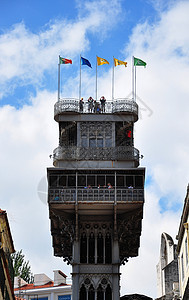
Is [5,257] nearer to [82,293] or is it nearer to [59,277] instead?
[82,293]

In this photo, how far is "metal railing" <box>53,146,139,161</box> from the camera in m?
60.6

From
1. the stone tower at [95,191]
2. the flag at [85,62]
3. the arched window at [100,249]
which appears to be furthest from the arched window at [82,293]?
the flag at [85,62]

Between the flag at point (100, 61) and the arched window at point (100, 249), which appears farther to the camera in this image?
the flag at point (100, 61)

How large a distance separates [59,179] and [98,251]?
6726mm

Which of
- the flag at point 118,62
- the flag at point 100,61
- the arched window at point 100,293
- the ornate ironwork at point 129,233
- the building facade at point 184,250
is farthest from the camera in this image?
the flag at point 100,61

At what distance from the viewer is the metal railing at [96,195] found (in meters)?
57.8

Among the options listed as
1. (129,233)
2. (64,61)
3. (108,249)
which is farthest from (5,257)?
(64,61)

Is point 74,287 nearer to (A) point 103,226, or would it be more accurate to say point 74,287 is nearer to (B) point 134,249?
(A) point 103,226

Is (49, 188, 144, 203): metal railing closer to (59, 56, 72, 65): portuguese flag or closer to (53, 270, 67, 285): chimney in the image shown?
(59, 56, 72, 65): portuguese flag

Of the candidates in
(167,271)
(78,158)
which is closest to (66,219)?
(78,158)

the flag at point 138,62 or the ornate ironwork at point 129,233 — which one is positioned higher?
the flag at point 138,62

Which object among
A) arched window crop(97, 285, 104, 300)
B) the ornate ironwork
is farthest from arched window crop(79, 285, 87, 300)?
the ornate ironwork

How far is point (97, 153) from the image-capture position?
60.9 metres

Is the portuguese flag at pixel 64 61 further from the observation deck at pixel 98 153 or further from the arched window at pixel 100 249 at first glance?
the arched window at pixel 100 249
